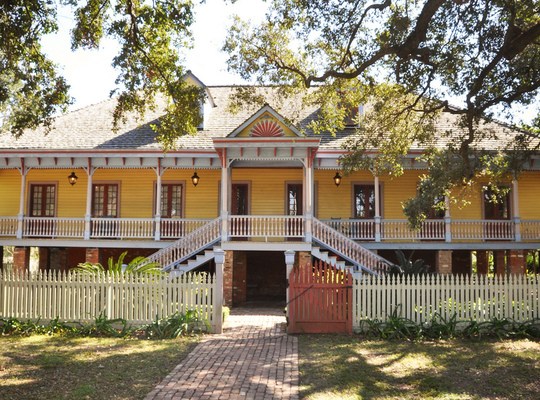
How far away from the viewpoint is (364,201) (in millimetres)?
22422

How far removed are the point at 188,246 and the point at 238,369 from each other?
9925mm

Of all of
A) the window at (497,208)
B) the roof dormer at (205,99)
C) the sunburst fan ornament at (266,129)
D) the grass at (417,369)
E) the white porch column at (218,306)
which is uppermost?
the roof dormer at (205,99)

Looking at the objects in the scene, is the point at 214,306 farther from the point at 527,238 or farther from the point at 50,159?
the point at 527,238

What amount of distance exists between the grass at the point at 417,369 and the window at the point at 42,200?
609 inches

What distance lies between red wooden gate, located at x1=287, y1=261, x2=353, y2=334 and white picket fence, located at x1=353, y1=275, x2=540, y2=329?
0.90 ft

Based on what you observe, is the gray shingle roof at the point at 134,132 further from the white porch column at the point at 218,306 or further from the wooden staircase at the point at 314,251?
the white porch column at the point at 218,306

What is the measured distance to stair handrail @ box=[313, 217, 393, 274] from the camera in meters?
18.2

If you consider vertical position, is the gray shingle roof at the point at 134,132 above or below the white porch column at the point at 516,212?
above

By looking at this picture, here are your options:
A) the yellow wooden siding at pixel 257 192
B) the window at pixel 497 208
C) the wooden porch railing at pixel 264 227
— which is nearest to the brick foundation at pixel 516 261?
the window at pixel 497 208

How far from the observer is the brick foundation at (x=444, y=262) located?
66.4 feet

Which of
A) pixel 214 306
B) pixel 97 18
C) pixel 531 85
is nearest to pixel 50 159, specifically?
pixel 97 18

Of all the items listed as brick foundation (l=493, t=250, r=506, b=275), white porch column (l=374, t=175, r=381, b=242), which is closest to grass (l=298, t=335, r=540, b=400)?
white porch column (l=374, t=175, r=381, b=242)

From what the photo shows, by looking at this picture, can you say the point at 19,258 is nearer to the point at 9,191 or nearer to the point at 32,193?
the point at 32,193

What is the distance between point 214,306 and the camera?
13.2 meters
